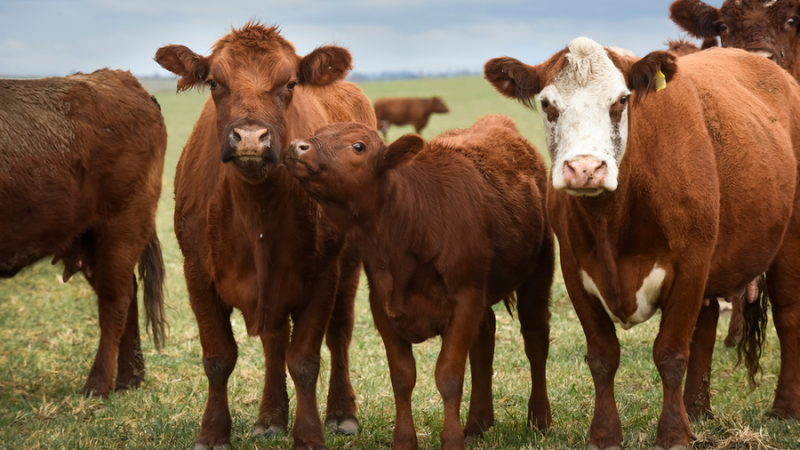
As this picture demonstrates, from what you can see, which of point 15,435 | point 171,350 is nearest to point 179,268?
point 171,350

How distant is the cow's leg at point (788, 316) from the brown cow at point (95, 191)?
15.9 ft

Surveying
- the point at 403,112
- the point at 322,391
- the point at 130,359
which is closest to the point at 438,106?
the point at 403,112

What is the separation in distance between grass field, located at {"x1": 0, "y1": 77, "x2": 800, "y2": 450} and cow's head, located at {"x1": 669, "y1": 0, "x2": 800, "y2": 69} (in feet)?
8.47

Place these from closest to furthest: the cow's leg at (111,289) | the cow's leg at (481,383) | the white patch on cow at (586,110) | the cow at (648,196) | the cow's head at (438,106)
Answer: the white patch on cow at (586,110) < the cow at (648,196) < the cow's leg at (481,383) < the cow's leg at (111,289) < the cow's head at (438,106)

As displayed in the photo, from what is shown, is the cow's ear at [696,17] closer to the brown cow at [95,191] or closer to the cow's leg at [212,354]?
the brown cow at [95,191]

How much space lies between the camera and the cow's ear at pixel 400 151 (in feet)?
14.8

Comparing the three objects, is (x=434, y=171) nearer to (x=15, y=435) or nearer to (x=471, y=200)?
(x=471, y=200)

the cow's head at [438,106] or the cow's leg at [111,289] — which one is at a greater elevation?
the cow's head at [438,106]

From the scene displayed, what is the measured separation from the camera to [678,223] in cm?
446

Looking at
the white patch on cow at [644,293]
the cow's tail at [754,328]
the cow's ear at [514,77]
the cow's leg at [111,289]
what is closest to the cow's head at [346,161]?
the cow's ear at [514,77]

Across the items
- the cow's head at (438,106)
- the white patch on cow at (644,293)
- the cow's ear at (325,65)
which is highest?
the cow's ear at (325,65)

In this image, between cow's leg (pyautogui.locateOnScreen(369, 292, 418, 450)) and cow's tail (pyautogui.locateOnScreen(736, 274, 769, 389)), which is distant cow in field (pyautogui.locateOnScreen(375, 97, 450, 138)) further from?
cow's leg (pyautogui.locateOnScreen(369, 292, 418, 450))

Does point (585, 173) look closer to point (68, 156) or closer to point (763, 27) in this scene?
point (763, 27)

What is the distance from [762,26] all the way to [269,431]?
16.8ft
